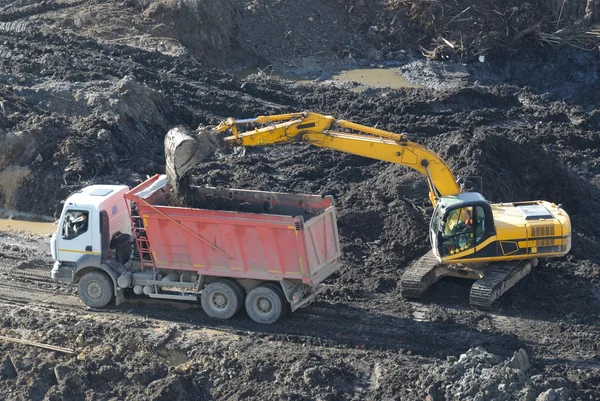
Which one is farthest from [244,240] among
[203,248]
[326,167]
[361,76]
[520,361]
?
[361,76]

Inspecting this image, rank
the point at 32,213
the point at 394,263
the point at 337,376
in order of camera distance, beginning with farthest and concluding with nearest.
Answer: the point at 32,213 < the point at 394,263 < the point at 337,376

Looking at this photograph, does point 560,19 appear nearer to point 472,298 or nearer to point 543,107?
point 543,107

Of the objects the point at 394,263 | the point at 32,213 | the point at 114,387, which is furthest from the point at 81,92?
the point at 114,387

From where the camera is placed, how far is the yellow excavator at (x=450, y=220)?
15.6 metres

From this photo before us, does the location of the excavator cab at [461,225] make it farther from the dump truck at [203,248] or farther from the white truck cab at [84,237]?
the white truck cab at [84,237]

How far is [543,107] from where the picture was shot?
2792 cm

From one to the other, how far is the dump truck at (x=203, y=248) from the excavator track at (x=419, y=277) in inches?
54.1

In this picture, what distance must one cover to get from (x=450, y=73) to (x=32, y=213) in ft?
59.4

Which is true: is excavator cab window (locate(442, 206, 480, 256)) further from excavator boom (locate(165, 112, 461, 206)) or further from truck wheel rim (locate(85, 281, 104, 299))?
truck wheel rim (locate(85, 281, 104, 299))

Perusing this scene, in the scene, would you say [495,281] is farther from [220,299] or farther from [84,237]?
[84,237]

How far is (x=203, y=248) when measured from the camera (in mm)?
14852

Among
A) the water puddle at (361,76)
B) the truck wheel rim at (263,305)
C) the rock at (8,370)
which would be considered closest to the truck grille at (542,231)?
the truck wheel rim at (263,305)

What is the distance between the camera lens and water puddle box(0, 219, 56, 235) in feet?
65.6

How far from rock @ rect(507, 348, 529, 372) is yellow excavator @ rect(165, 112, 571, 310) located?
2233 millimetres
